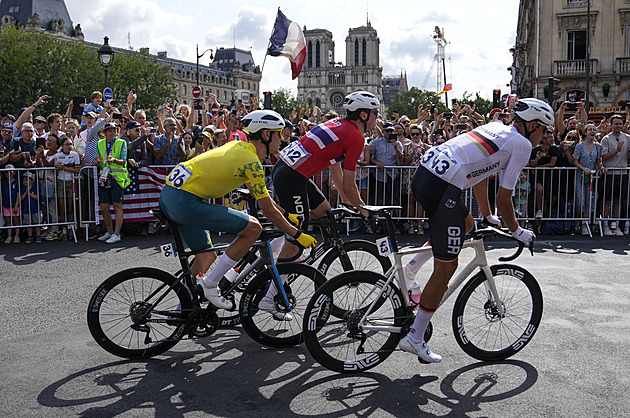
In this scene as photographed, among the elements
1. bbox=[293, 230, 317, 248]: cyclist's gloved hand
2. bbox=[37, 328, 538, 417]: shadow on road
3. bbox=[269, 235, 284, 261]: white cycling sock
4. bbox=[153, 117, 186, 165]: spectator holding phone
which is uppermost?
bbox=[153, 117, 186, 165]: spectator holding phone

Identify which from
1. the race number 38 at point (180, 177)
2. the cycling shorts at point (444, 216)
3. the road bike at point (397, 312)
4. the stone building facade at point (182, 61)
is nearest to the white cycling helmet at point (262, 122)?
the race number 38 at point (180, 177)

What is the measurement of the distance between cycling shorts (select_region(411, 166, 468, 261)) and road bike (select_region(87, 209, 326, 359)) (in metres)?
1.07

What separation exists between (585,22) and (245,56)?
126 meters

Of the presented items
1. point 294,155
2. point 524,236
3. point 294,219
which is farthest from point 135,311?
point 524,236

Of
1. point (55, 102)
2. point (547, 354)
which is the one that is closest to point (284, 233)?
point (547, 354)

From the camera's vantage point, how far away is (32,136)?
11844mm

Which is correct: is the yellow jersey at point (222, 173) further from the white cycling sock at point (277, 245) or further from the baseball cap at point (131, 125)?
the baseball cap at point (131, 125)

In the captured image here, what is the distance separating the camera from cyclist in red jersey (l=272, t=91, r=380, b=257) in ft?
19.2

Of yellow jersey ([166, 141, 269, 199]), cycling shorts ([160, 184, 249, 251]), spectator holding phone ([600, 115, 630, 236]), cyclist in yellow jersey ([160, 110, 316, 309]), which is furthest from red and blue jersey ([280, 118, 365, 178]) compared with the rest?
spectator holding phone ([600, 115, 630, 236])

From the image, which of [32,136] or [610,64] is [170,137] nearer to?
[32,136]

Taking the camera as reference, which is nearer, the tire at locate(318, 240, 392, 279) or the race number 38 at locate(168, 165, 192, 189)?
the race number 38 at locate(168, 165, 192, 189)

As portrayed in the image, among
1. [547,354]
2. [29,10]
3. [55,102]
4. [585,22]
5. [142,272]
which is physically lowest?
[547,354]

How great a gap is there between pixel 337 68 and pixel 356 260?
186 meters

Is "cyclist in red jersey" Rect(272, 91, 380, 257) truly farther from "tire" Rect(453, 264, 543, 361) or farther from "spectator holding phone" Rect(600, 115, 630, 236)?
"spectator holding phone" Rect(600, 115, 630, 236)
